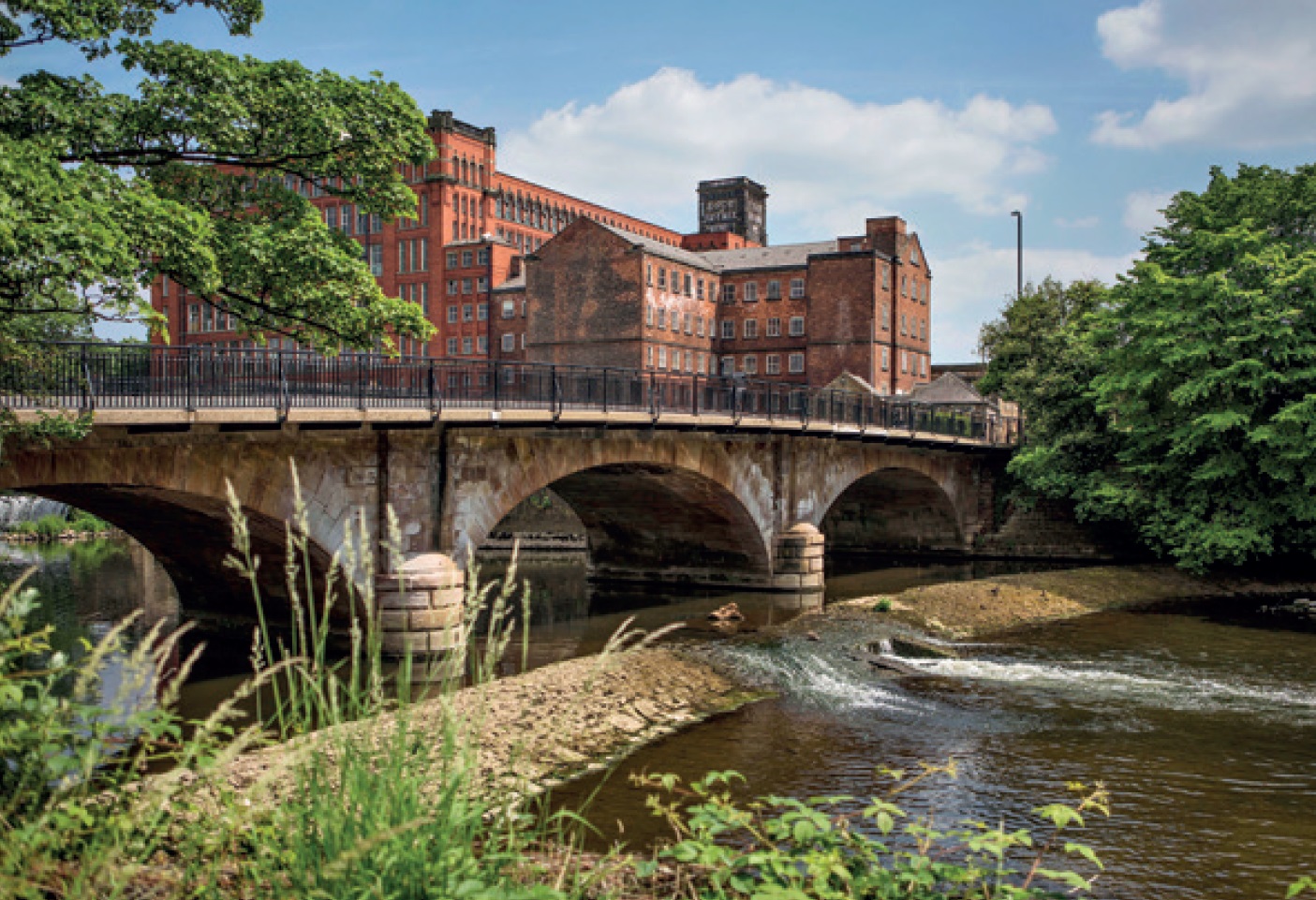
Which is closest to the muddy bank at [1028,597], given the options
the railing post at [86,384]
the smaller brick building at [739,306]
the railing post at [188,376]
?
the railing post at [188,376]

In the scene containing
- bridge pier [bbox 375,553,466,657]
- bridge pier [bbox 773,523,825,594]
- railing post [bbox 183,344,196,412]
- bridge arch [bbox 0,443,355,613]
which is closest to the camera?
bridge arch [bbox 0,443,355,613]

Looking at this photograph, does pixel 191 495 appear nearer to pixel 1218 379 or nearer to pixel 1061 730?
pixel 1061 730

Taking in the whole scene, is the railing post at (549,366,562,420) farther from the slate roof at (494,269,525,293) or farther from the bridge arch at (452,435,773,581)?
the slate roof at (494,269,525,293)

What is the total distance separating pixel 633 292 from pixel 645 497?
35148 millimetres

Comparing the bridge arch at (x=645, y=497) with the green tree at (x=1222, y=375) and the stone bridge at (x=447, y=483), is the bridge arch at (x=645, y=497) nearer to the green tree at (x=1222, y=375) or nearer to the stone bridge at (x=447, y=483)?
the stone bridge at (x=447, y=483)

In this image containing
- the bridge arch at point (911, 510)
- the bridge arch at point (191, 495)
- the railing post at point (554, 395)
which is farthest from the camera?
the bridge arch at point (911, 510)

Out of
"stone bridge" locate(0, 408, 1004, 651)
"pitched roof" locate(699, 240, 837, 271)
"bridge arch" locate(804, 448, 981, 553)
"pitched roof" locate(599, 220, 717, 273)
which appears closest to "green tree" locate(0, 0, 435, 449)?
"stone bridge" locate(0, 408, 1004, 651)

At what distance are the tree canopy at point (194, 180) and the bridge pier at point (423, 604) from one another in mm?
4469

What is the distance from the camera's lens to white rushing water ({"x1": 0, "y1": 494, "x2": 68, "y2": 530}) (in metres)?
58.3

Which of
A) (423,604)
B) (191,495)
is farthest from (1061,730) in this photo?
(191,495)

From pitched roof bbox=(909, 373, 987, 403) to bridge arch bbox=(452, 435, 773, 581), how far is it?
2407 centimetres

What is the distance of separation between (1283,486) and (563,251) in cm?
4484

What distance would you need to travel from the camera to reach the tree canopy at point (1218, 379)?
31953 millimetres

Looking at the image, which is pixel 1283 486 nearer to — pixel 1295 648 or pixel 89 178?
pixel 1295 648
